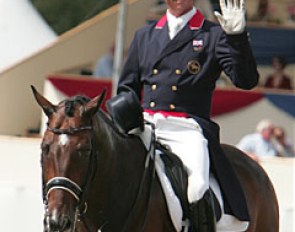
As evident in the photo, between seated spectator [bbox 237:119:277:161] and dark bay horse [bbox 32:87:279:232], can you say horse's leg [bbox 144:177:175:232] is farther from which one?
seated spectator [bbox 237:119:277:161]

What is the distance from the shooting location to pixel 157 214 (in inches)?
234

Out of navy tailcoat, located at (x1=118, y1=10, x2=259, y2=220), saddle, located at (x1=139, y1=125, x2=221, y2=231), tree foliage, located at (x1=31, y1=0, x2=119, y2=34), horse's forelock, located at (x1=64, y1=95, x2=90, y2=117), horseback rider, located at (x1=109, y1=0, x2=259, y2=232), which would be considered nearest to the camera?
horse's forelock, located at (x1=64, y1=95, x2=90, y2=117)

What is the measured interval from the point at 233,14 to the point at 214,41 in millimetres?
401

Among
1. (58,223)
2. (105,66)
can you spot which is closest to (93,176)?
(58,223)

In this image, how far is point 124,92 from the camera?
20.3 feet

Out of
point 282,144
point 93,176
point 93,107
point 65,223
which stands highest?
point 93,107

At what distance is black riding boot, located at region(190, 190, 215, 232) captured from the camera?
6.10 m

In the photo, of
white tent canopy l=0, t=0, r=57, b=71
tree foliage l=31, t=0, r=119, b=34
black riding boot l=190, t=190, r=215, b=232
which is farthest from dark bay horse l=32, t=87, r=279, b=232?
tree foliage l=31, t=0, r=119, b=34

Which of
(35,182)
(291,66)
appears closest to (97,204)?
(35,182)

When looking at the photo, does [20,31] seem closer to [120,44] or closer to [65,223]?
[120,44]

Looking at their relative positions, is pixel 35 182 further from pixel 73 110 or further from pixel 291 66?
pixel 291 66

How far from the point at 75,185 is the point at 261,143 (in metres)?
6.96

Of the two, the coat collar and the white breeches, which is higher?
the coat collar

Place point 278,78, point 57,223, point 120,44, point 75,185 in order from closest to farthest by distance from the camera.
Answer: point 57,223, point 75,185, point 120,44, point 278,78
